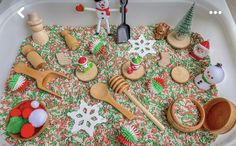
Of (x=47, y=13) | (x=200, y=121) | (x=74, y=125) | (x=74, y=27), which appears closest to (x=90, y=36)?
(x=74, y=27)

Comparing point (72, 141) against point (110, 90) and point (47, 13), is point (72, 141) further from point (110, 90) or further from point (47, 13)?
point (47, 13)

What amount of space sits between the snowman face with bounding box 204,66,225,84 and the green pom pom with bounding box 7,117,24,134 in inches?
23.1

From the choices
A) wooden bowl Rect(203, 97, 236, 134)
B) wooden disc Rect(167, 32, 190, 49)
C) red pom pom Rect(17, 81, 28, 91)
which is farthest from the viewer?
wooden disc Rect(167, 32, 190, 49)

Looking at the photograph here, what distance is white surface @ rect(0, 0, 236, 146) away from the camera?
0.87m

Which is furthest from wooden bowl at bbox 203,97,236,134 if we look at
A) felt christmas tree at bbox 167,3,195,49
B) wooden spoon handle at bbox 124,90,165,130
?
felt christmas tree at bbox 167,3,195,49

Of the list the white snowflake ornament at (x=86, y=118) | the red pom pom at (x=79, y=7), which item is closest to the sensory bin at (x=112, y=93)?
the white snowflake ornament at (x=86, y=118)

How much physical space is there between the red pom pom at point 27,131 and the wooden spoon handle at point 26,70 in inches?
7.0

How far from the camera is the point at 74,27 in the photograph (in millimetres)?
993

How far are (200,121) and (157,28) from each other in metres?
0.38

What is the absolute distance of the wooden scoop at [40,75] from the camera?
0.84m

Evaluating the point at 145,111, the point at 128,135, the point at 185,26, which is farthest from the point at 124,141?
the point at 185,26

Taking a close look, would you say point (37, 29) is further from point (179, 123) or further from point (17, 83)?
point (179, 123)

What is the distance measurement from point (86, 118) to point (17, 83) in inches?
9.8

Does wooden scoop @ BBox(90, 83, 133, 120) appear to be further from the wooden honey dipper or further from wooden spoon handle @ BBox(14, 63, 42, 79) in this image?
wooden spoon handle @ BBox(14, 63, 42, 79)
